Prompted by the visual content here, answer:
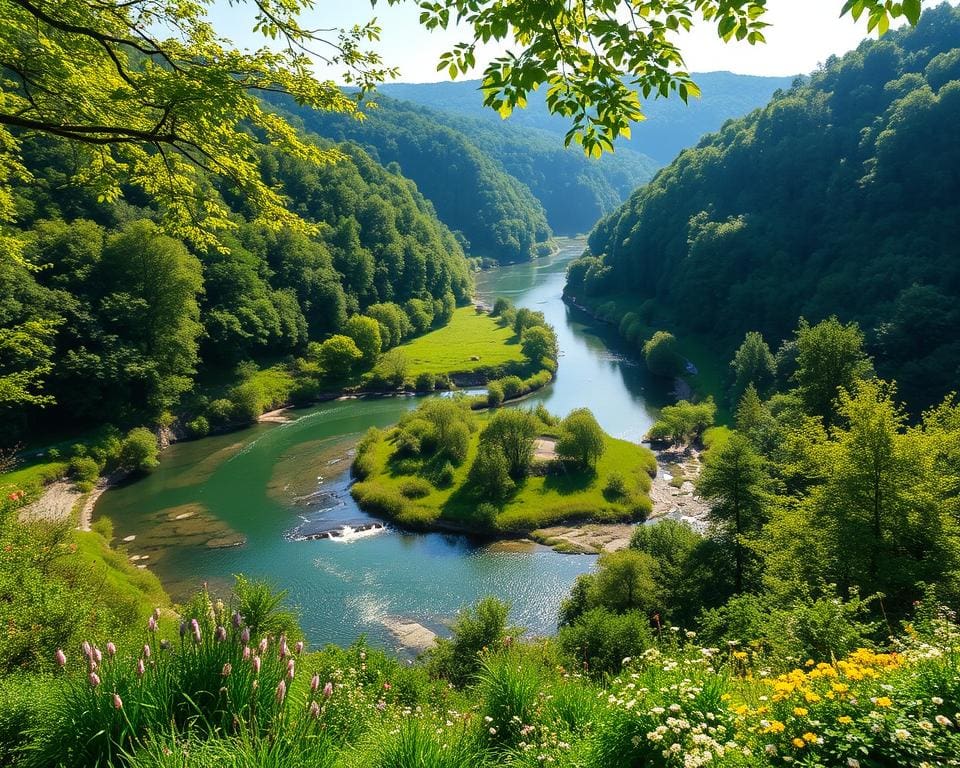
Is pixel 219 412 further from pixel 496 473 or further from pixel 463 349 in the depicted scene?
pixel 463 349

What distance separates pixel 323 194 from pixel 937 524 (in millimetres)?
100520

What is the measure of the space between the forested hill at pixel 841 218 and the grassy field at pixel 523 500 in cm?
2572

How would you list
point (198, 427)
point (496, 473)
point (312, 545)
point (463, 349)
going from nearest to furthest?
point (312, 545)
point (496, 473)
point (198, 427)
point (463, 349)

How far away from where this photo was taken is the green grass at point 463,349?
243 feet

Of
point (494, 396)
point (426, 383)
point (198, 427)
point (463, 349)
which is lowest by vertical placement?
point (494, 396)

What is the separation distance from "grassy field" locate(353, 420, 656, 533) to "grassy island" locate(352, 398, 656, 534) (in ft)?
0.23

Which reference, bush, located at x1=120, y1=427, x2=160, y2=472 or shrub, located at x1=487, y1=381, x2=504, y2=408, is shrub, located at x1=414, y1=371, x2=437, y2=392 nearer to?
shrub, located at x1=487, y1=381, x2=504, y2=408

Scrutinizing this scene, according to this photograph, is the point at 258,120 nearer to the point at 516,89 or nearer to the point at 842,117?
the point at 516,89

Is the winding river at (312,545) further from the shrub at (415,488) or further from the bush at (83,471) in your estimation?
the shrub at (415,488)

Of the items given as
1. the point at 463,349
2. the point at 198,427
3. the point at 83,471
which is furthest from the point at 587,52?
the point at 463,349

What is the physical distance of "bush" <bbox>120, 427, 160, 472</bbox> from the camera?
46250mm

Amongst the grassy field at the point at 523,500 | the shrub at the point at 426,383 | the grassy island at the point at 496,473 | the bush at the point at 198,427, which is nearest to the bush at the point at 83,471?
the bush at the point at 198,427

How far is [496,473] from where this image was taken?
4053 cm

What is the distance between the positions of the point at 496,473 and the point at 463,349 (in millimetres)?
42867
